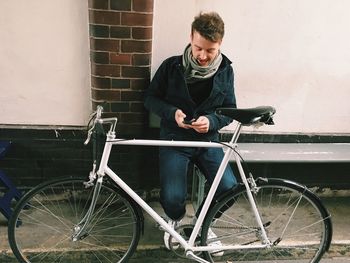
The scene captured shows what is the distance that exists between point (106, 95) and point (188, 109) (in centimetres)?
70

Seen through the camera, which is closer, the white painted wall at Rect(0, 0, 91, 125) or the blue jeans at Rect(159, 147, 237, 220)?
the blue jeans at Rect(159, 147, 237, 220)

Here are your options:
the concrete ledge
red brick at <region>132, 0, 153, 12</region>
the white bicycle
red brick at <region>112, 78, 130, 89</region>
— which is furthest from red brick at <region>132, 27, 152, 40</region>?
the concrete ledge

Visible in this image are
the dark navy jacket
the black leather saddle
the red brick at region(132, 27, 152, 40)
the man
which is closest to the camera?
Result: the black leather saddle

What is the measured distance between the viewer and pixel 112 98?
311 centimetres

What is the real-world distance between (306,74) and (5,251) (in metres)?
2.88

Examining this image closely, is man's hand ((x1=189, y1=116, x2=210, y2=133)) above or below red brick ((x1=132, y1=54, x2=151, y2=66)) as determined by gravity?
below

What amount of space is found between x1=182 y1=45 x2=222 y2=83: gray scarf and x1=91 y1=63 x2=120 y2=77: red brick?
58 centimetres

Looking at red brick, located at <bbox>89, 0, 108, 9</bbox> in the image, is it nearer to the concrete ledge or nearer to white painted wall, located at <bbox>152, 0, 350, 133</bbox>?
white painted wall, located at <bbox>152, 0, 350, 133</bbox>

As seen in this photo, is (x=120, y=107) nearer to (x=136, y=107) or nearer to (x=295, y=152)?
(x=136, y=107)

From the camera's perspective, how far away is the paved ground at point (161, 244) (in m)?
3.08

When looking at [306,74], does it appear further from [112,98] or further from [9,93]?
[9,93]

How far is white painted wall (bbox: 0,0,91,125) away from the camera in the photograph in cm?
292

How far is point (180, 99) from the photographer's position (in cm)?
284

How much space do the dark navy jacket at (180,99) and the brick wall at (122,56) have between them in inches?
8.4
